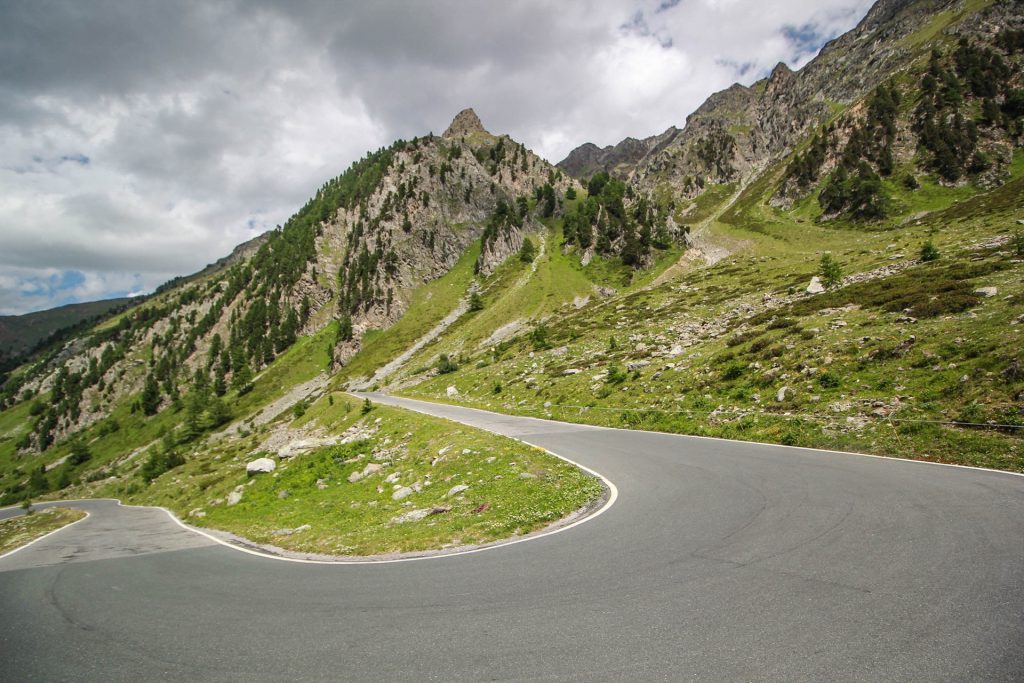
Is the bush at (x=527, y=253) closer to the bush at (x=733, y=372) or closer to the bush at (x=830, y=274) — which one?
the bush at (x=830, y=274)

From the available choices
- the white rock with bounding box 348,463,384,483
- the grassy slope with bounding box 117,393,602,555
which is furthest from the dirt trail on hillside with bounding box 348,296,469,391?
the white rock with bounding box 348,463,384,483

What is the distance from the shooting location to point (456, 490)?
14656mm

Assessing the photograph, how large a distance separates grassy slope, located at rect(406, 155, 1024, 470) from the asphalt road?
6474 millimetres

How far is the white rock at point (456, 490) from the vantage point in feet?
47.3

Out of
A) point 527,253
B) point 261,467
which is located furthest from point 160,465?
point 527,253

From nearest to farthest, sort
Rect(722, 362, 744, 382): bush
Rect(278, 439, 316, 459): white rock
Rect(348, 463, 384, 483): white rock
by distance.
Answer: Rect(348, 463, 384, 483): white rock
Rect(278, 439, 316, 459): white rock
Rect(722, 362, 744, 382): bush

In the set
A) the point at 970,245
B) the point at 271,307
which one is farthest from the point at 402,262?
the point at 970,245

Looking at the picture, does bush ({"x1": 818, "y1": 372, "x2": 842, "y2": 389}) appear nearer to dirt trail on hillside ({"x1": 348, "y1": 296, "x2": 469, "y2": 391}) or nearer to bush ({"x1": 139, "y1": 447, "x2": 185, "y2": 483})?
bush ({"x1": 139, "y1": 447, "x2": 185, "y2": 483})

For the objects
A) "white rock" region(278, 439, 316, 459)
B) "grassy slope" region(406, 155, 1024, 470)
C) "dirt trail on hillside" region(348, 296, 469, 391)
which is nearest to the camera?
"grassy slope" region(406, 155, 1024, 470)

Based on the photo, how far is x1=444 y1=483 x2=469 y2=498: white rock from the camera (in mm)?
14405

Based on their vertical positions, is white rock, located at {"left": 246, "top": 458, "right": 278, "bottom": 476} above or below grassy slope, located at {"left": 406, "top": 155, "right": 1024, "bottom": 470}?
below

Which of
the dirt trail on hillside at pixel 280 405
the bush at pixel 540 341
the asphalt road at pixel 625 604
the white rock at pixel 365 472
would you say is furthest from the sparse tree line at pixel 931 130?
the dirt trail on hillside at pixel 280 405

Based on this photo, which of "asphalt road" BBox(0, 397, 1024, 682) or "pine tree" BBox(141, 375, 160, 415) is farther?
"pine tree" BBox(141, 375, 160, 415)

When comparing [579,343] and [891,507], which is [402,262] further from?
[891,507]
